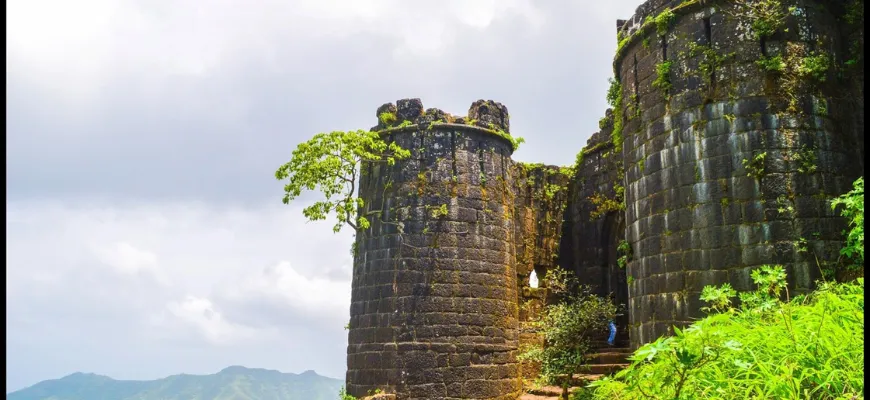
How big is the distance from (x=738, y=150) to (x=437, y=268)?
5968mm

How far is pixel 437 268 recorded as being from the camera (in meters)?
14.6

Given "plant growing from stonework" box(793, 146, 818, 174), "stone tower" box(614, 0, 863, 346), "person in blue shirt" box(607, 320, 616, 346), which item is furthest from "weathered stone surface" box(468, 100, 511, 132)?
"plant growing from stonework" box(793, 146, 818, 174)

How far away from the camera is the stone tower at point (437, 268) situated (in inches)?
559

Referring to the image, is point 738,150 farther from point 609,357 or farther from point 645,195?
point 609,357

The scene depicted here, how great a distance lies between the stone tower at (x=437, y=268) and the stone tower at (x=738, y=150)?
354 cm

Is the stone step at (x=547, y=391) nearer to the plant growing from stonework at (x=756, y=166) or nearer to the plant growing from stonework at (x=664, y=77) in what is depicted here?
the plant growing from stonework at (x=756, y=166)

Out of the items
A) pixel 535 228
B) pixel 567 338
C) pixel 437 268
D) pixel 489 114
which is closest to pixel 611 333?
pixel 567 338

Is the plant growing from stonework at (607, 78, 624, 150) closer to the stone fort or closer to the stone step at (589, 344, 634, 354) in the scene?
the stone fort

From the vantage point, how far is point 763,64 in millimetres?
10953

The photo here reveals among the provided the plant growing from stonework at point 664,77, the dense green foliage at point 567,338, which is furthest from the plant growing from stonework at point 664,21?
the dense green foliage at point 567,338

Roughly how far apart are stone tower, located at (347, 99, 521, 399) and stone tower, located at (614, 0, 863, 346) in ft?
11.6

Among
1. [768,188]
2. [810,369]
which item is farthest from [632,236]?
[810,369]

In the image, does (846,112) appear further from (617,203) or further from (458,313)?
(458,313)

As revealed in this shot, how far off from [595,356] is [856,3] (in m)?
7.33
